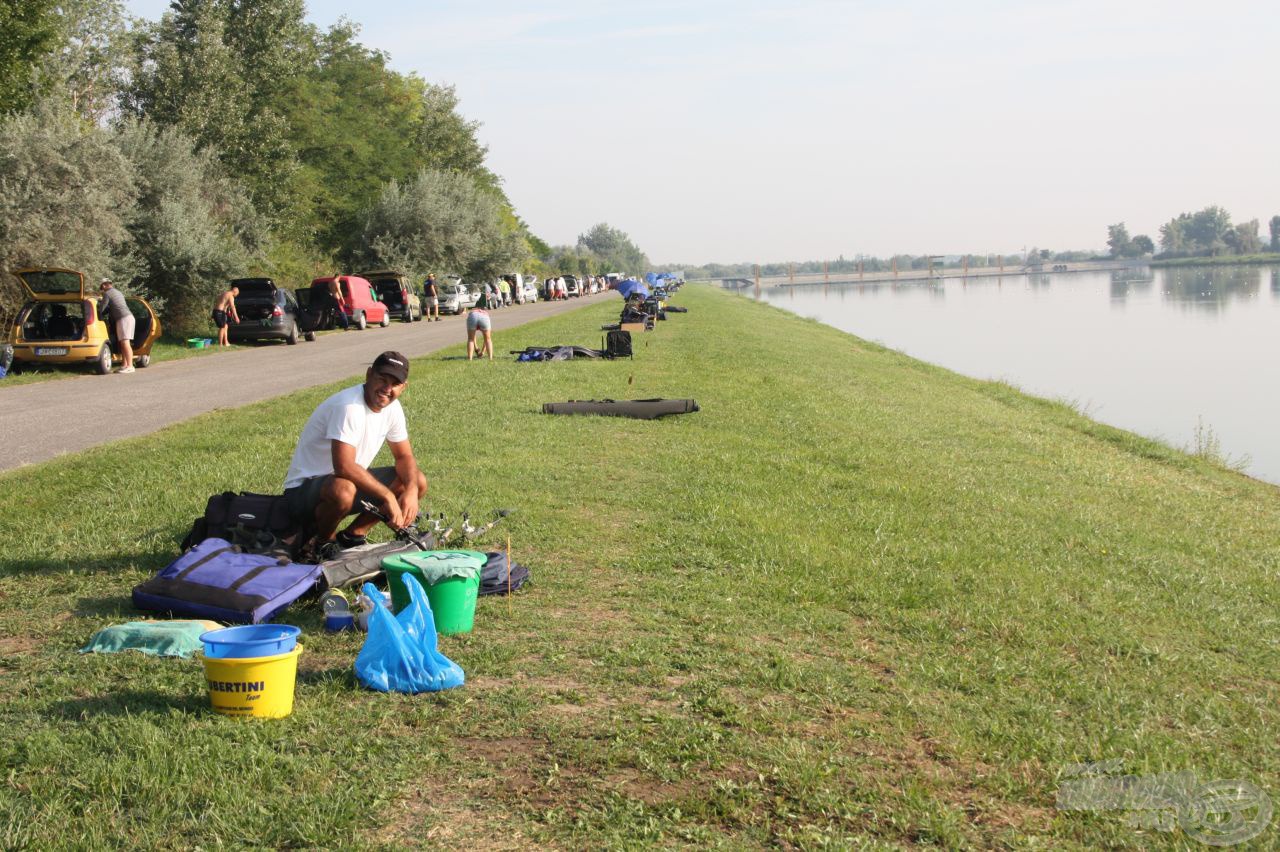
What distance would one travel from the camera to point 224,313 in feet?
90.4

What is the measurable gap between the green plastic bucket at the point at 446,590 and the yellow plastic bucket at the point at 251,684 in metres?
1.08

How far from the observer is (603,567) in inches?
281

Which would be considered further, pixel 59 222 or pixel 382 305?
pixel 382 305

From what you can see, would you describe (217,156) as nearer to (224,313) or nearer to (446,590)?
(224,313)

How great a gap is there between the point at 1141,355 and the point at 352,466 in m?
36.1

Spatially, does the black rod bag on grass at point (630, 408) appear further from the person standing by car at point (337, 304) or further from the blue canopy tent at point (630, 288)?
the blue canopy tent at point (630, 288)

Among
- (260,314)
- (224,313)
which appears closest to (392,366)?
(224,313)

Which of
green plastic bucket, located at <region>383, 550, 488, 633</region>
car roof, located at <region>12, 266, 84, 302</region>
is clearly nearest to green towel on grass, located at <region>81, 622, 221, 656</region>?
green plastic bucket, located at <region>383, 550, 488, 633</region>

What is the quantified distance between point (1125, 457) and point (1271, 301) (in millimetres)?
56887

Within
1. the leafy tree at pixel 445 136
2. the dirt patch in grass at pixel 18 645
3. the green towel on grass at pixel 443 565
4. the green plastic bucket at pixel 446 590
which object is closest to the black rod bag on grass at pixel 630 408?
the green towel on grass at pixel 443 565

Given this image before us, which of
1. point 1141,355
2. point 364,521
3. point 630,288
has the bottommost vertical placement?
point 1141,355

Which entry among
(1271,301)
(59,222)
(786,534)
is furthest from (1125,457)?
(1271,301)

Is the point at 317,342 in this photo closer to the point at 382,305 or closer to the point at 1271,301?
the point at 382,305

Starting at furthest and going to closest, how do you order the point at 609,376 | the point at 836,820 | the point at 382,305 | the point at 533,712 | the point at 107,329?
the point at 382,305
the point at 107,329
the point at 609,376
the point at 533,712
the point at 836,820
